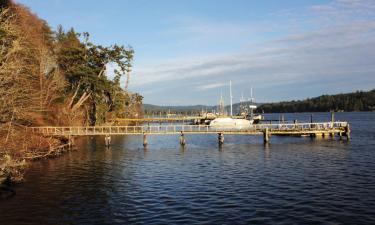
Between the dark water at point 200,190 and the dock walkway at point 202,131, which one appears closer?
the dark water at point 200,190

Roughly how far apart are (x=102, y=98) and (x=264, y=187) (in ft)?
180

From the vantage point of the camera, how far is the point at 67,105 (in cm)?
Result: 6756

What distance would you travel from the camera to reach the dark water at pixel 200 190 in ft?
66.5

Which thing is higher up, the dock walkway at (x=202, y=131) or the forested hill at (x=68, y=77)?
the forested hill at (x=68, y=77)

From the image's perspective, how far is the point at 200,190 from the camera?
86.9 feet

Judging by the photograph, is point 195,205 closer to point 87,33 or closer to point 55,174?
point 55,174

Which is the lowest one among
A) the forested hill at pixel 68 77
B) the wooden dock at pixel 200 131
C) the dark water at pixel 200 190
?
the dark water at pixel 200 190

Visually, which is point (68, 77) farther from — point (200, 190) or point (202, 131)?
Answer: point (200, 190)

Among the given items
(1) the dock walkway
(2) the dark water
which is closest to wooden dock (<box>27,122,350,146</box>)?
(1) the dock walkway

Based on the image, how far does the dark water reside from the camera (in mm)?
20281

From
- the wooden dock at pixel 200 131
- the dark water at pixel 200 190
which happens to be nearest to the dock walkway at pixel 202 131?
the wooden dock at pixel 200 131

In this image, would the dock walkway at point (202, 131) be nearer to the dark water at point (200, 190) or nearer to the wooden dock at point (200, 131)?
the wooden dock at point (200, 131)

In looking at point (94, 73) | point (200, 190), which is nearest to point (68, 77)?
point (94, 73)

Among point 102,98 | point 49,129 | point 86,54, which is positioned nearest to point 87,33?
point 86,54
